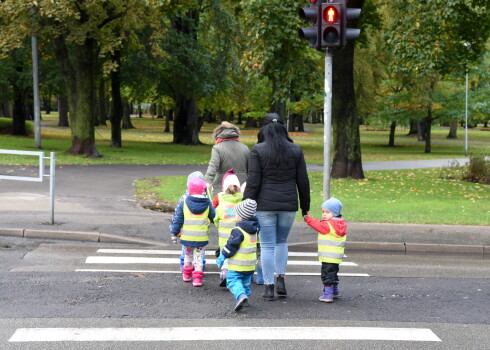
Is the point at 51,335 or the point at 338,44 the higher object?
Result: the point at 338,44

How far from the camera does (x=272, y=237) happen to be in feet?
22.9

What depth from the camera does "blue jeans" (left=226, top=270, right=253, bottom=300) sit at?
643cm

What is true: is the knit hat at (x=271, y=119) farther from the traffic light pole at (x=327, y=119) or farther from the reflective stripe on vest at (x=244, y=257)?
the traffic light pole at (x=327, y=119)

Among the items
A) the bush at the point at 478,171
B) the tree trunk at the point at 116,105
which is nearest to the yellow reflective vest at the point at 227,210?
the bush at the point at 478,171

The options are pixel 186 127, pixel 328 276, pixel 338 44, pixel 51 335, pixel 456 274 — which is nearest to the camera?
pixel 51 335

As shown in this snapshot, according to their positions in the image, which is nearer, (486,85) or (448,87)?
(448,87)

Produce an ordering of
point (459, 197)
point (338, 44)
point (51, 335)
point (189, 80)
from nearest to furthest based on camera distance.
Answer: point (51, 335)
point (338, 44)
point (459, 197)
point (189, 80)

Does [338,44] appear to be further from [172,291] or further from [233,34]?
[233,34]

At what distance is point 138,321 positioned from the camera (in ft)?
19.5

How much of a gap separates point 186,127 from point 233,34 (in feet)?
26.3

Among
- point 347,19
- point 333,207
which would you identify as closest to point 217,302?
point 333,207

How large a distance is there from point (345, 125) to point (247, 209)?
14741 millimetres

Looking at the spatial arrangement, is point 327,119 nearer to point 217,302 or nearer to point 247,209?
point 247,209

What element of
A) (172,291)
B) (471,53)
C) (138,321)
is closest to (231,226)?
(172,291)
